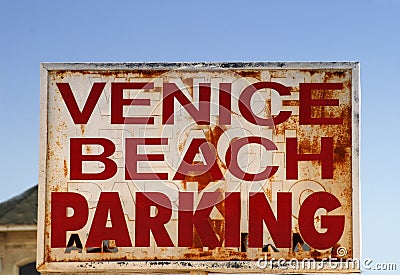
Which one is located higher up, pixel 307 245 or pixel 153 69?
pixel 153 69

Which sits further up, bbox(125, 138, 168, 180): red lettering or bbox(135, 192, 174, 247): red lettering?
bbox(125, 138, 168, 180): red lettering

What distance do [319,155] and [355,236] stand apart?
88 centimetres

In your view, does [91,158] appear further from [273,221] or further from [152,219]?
[273,221]

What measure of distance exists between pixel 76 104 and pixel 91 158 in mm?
575

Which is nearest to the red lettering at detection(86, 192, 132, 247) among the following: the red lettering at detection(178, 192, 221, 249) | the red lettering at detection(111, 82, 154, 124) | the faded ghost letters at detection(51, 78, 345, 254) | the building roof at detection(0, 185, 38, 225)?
the faded ghost letters at detection(51, 78, 345, 254)

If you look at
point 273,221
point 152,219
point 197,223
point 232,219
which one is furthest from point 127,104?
point 273,221

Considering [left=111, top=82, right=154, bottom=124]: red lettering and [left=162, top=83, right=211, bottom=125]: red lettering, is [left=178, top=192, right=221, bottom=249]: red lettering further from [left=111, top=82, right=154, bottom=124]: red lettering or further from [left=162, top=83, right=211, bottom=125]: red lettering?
[left=111, top=82, right=154, bottom=124]: red lettering

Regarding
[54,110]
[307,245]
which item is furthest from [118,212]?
[307,245]

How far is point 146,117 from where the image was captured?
1058cm

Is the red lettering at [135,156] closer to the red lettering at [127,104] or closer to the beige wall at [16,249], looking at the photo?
the red lettering at [127,104]

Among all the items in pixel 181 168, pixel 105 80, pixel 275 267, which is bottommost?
pixel 275 267

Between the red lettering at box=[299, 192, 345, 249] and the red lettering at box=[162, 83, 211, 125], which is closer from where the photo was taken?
the red lettering at box=[299, 192, 345, 249]

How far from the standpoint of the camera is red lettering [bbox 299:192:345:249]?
406 inches

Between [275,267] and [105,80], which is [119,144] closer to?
[105,80]
